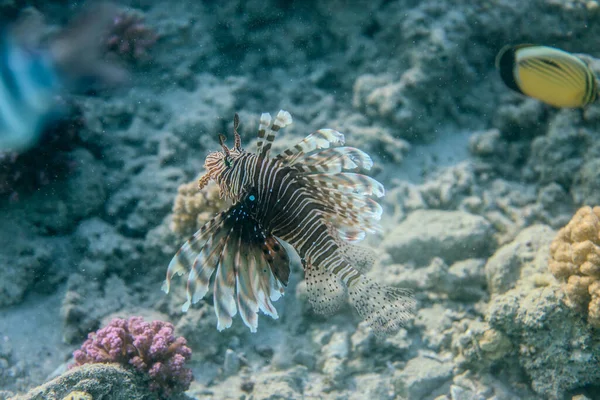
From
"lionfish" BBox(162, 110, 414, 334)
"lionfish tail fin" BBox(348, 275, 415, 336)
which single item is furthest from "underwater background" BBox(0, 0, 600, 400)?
"lionfish" BBox(162, 110, 414, 334)

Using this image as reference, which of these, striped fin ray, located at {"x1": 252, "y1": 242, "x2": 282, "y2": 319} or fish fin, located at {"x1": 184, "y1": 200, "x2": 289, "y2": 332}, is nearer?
fish fin, located at {"x1": 184, "y1": 200, "x2": 289, "y2": 332}

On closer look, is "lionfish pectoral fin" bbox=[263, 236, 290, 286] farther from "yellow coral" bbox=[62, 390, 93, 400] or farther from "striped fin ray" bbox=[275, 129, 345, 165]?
"yellow coral" bbox=[62, 390, 93, 400]

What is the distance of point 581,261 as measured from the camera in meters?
3.33

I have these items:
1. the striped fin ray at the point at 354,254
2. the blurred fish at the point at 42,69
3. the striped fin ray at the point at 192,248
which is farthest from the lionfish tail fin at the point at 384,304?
the blurred fish at the point at 42,69

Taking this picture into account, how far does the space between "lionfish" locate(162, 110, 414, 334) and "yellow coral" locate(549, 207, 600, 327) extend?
148 cm

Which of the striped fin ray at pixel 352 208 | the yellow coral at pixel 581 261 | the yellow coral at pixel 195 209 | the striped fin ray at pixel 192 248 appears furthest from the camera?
the yellow coral at pixel 195 209

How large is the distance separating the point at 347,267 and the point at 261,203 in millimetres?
744

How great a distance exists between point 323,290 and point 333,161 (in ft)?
3.13

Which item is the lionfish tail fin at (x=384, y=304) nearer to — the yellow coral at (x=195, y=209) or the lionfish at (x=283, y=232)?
the lionfish at (x=283, y=232)

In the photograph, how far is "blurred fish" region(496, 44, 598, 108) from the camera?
3.95 metres

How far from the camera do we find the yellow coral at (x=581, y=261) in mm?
3170

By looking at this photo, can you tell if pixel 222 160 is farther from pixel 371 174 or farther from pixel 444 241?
pixel 371 174

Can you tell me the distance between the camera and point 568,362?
10.6ft

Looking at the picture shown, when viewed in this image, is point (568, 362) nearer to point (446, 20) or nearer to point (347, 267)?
point (347, 267)
